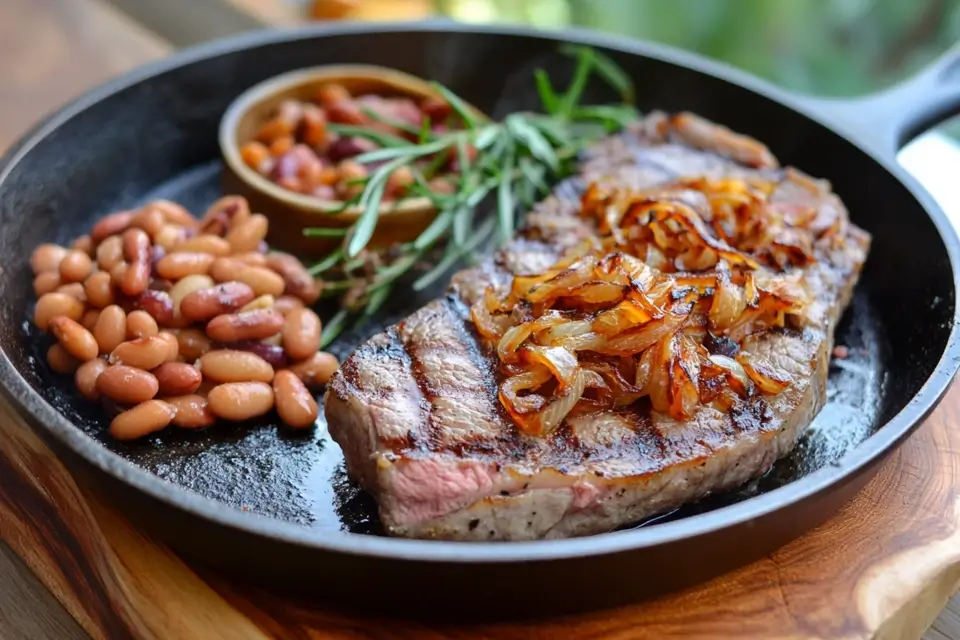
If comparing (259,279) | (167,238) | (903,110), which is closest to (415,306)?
(259,279)

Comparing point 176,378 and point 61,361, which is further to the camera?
point 61,361

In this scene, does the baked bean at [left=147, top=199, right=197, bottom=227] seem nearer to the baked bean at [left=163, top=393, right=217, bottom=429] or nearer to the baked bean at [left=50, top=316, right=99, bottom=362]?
the baked bean at [left=50, top=316, right=99, bottom=362]

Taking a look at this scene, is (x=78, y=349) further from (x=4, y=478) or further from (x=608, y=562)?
(x=608, y=562)

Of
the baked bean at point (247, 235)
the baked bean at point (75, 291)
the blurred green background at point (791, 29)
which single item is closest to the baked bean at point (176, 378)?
the baked bean at point (75, 291)

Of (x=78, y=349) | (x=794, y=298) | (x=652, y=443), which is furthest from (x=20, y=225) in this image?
(x=794, y=298)

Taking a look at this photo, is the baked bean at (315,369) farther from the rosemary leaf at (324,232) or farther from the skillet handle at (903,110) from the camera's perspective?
the skillet handle at (903,110)

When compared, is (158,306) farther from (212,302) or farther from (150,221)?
(150,221)

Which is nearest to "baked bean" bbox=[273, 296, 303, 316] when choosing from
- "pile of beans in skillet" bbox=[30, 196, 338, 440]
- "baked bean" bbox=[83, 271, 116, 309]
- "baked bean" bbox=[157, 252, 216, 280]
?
"pile of beans in skillet" bbox=[30, 196, 338, 440]
